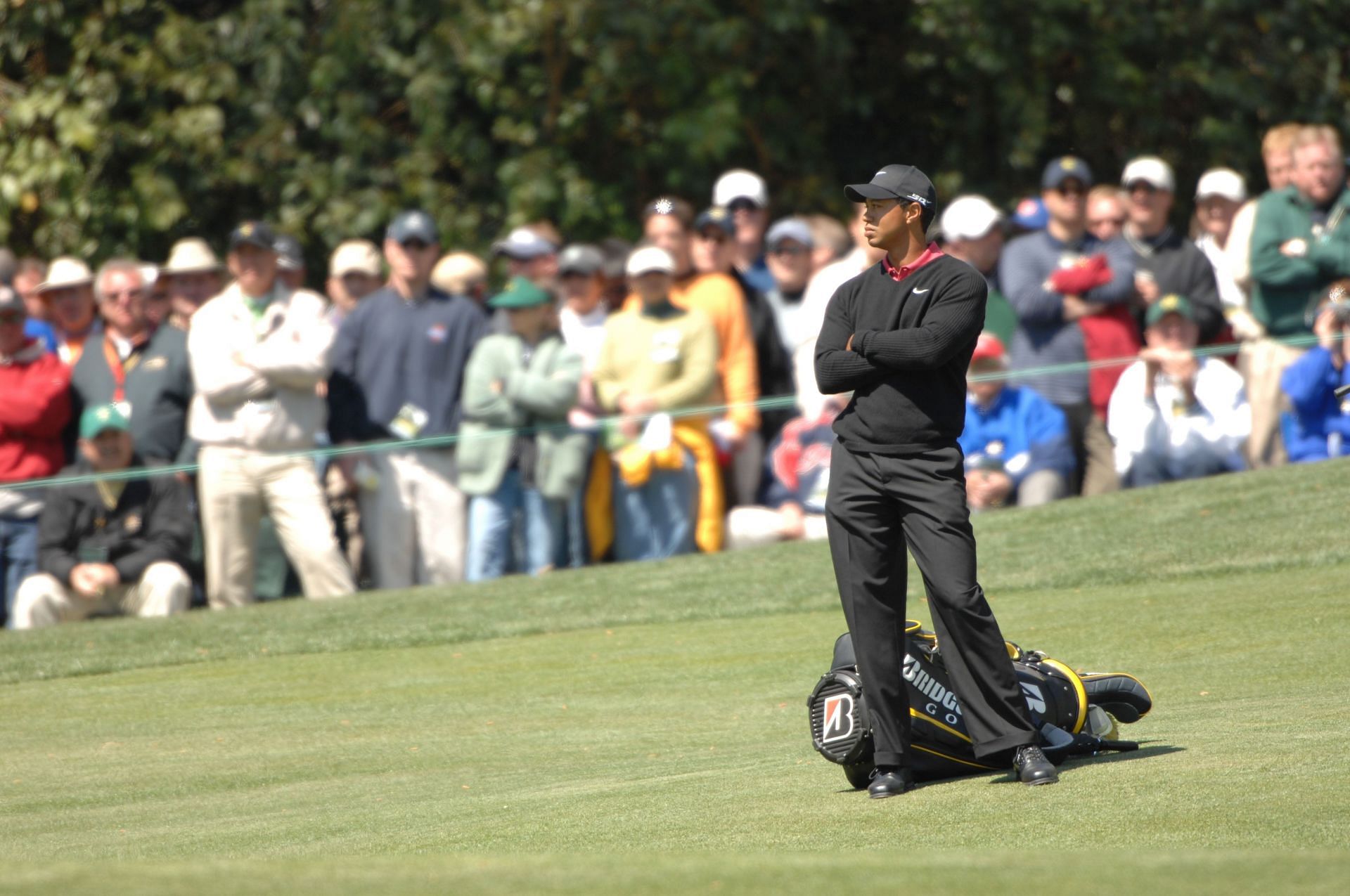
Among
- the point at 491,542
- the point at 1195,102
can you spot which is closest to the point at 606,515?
the point at 491,542

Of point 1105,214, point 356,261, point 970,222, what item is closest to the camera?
point 970,222

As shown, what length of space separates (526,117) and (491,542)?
671 cm

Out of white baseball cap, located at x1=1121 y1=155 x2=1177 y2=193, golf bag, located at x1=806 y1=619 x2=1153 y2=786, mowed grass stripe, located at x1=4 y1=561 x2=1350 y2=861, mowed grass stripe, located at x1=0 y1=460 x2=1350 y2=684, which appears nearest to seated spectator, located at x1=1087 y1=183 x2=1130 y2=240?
white baseball cap, located at x1=1121 y1=155 x2=1177 y2=193

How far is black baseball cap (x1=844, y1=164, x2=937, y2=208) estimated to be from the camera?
6133 mm

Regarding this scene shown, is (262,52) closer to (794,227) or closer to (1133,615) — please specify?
(794,227)

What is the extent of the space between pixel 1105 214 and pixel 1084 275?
61 cm

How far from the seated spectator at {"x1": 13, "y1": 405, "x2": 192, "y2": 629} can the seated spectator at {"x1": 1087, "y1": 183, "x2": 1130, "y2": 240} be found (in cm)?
594

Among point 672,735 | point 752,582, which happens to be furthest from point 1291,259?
point 672,735

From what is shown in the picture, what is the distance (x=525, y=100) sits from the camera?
17.8 meters

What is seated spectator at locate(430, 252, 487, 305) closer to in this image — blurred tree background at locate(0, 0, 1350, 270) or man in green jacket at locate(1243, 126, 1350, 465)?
blurred tree background at locate(0, 0, 1350, 270)

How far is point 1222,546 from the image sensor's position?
10891mm

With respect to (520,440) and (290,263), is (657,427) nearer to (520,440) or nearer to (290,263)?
(520,440)

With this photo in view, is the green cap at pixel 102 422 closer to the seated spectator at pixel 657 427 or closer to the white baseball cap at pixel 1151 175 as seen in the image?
the seated spectator at pixel 657 427

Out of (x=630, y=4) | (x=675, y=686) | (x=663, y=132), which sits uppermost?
(x=630, y=4)
